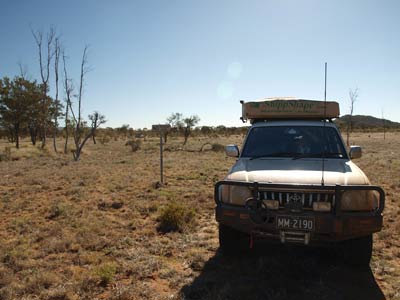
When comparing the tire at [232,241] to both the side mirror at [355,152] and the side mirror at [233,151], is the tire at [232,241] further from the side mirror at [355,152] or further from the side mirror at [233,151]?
the side mirror at [355,152]

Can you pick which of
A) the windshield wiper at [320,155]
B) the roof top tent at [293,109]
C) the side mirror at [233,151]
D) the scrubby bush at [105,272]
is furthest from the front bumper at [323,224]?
the roof top tent at [293,109]

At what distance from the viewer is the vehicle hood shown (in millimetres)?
3543

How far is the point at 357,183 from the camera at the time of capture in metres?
3.48

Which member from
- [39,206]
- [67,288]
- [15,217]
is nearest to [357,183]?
[67,288]

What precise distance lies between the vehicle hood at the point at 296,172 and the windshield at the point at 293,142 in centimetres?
22

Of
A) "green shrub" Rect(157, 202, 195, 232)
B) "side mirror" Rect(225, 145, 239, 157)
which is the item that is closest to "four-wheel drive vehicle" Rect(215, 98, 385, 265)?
"side mirror" Rect(225, 145, 239, 157)

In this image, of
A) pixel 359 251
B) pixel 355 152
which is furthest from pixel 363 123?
pixel 359 251

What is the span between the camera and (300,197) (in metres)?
3.49

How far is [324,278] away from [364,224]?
999 millimetres

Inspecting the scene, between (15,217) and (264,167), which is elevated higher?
(264,167)

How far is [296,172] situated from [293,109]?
1994 millimetres

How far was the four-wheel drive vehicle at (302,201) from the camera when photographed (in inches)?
131

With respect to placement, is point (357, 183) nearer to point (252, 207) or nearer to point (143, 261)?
point (252, 207)

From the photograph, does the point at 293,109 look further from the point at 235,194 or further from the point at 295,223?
the point at 295,223
